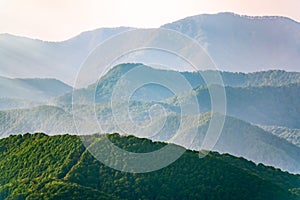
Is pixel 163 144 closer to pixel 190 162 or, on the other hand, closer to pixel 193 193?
pixel 190 162

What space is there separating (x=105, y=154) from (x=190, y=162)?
8.00 metres

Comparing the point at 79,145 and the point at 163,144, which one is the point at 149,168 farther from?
the point at 79,145

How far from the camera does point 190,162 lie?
58219 millimetres

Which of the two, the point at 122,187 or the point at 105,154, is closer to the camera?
the point at 122,187

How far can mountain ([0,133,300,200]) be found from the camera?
53.5 metres

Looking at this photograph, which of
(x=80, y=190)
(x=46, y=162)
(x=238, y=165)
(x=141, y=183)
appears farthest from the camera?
(x=238, y=165)

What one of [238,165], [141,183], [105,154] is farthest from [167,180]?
[238,165]

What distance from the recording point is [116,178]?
56.1 m

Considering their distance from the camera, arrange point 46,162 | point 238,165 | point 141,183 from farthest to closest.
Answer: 1. point 238,165
2. point 46,162
3. point 141,183

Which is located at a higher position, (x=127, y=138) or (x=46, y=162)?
(x=127, y=138)

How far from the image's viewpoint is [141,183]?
55219 mm

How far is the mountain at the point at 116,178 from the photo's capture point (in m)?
53.5

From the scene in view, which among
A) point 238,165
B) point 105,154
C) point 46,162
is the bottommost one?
point 46,162

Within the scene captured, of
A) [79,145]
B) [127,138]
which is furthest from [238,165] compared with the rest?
[79,145]
